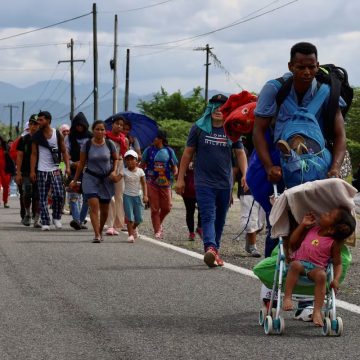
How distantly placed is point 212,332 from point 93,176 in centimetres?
864

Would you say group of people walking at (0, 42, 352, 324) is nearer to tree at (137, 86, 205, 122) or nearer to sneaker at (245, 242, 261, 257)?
sneaker at (245, 242, 261, 257)

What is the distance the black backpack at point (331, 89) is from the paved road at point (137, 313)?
135 cm

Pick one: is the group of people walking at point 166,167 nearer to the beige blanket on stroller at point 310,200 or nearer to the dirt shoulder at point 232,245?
the beige blanket on stroller at point 310,200

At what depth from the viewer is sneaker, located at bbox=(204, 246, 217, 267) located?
11.1 m

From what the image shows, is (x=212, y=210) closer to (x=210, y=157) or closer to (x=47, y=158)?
(x=210, y=157)

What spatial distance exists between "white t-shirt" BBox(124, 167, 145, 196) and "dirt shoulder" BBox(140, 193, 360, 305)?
81 cm

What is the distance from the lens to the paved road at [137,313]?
21.2 feet

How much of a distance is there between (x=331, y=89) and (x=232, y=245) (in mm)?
7585

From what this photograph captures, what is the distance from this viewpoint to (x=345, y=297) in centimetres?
920

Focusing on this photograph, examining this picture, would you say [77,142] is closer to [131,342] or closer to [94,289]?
[94,289]

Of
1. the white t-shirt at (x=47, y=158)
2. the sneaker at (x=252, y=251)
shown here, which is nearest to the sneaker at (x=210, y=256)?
the sneaker at (x=252, y=251)

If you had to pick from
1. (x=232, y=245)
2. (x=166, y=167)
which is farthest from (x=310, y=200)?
(x=166, y=167)

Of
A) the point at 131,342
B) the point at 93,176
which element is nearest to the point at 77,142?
the point at 93,176

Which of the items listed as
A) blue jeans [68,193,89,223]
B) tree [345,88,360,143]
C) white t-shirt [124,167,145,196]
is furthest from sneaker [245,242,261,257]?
tree [345,88,360,143]
